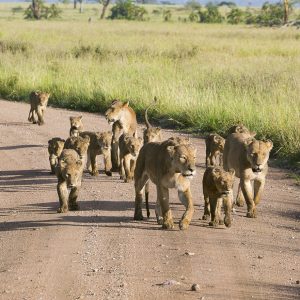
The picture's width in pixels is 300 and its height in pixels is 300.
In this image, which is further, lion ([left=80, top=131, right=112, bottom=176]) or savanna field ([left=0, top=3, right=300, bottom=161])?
savanna field ([left=0, top=3, right=300, bottom=161])

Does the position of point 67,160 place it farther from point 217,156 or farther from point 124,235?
point 217,156

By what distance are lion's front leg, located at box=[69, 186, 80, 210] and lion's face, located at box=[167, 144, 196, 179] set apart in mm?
1724

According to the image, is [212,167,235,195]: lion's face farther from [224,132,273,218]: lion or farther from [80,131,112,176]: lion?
[80,131,112,176]: lion

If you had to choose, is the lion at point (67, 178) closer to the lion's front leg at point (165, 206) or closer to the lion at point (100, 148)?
the lion's front leg at point (165, 206)

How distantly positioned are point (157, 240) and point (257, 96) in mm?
10085

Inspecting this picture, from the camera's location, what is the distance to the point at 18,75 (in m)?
26.0

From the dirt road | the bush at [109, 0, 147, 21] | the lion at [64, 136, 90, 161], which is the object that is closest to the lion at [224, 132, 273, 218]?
the dirt road

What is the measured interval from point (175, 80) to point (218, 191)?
44.6ft

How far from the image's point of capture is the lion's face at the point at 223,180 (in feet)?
30.1

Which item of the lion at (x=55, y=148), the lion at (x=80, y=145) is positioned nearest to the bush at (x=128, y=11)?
the lion at (x=55, y=148)

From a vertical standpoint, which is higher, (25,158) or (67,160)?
(67,160)

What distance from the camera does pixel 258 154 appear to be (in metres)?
9.76

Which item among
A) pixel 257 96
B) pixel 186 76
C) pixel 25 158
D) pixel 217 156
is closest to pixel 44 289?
pixel 217 156

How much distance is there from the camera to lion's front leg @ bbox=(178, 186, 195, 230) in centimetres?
909
